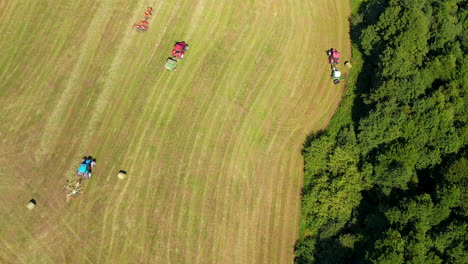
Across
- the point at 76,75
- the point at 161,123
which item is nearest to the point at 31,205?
the point at 76,75

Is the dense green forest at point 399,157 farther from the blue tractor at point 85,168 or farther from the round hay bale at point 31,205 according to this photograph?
the round hay bale at point 31,205

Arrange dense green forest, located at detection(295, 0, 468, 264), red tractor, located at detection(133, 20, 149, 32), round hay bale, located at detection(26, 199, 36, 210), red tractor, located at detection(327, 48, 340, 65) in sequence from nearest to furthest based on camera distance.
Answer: dense green forest, located at detection(295, 0, 468, 264), round hay bale, located at detection(26, 199, 36, 210), red tractor, located at detection(133, 20, 149, 32), red tractor, located at detection(327, 48, 340, 65)

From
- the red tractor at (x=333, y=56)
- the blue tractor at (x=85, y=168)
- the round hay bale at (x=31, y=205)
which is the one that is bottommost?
the round hay bale at (x=31, y=205)

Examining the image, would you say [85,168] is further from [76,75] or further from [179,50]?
[179,50]

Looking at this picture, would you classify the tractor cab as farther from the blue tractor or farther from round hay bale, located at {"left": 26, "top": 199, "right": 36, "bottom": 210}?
round hay bale, located at {"left": 26, "top": 199, "right": 36, "bottom": 210}

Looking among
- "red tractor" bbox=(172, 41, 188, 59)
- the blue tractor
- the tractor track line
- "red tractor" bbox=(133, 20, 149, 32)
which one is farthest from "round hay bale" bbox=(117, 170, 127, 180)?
"red tractor" bbox=(133, 20, 149, 32)

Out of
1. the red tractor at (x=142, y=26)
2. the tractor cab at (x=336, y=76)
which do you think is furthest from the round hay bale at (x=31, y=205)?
the tractor cab at (x=336, y=76)
